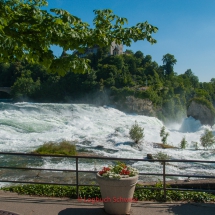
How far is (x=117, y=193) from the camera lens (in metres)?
4.92

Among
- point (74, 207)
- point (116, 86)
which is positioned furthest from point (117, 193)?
point (116, 86)

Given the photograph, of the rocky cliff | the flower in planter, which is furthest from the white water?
the flower in planter

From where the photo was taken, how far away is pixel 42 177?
1182 centimetres

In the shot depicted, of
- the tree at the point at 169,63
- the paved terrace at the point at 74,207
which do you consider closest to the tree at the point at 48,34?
the paved terrace at the point at 74,207

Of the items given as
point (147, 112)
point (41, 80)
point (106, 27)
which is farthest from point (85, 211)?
point (41, 80)

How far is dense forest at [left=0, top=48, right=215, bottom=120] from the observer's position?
57.9 metres

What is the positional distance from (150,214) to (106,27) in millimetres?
3646

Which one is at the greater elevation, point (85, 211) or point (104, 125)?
point (104, 125)

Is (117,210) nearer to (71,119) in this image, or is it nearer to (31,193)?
(31,193)

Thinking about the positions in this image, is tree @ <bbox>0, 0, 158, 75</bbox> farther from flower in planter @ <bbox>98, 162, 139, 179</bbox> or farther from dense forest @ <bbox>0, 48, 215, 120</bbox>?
dense forest @ <bbox>0, 48, 215, 120</bbox>

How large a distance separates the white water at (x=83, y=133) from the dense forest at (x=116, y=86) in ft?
44.1

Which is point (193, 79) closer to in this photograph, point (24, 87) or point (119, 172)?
point (24, 87)

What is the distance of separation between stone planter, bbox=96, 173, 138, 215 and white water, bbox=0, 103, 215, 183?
999cm

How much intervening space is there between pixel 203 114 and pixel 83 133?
80.1 feet
